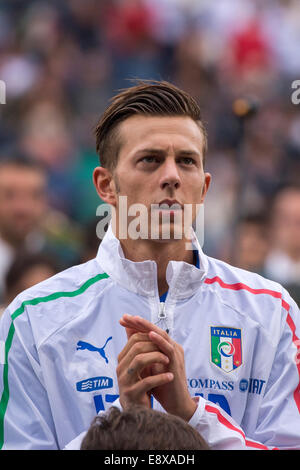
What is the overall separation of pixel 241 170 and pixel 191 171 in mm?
2346

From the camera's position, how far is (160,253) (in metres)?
3.14

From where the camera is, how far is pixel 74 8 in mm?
9523

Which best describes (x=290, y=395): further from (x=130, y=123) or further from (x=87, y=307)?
(x=130, y=123)

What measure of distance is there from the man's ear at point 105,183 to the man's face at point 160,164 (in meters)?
0.06

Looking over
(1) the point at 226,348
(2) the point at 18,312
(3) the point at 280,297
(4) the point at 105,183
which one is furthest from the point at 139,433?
(4) the point at 105,183

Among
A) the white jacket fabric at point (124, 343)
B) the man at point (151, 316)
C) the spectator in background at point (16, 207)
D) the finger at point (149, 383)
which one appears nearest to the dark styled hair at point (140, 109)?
the man at point (151, 316)

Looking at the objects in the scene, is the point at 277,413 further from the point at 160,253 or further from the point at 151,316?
the point at 160,253

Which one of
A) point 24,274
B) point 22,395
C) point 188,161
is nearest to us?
point 22,395

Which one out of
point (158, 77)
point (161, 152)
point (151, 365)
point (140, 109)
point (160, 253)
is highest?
point (158, 77)

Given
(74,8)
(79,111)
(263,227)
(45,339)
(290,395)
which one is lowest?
(290,395)

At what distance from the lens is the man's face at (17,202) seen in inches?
243

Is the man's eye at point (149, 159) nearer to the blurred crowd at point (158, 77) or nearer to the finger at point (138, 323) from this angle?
the finger at point (138, 323)

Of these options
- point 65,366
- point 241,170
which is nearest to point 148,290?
point 65,366

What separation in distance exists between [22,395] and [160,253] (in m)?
0.80
